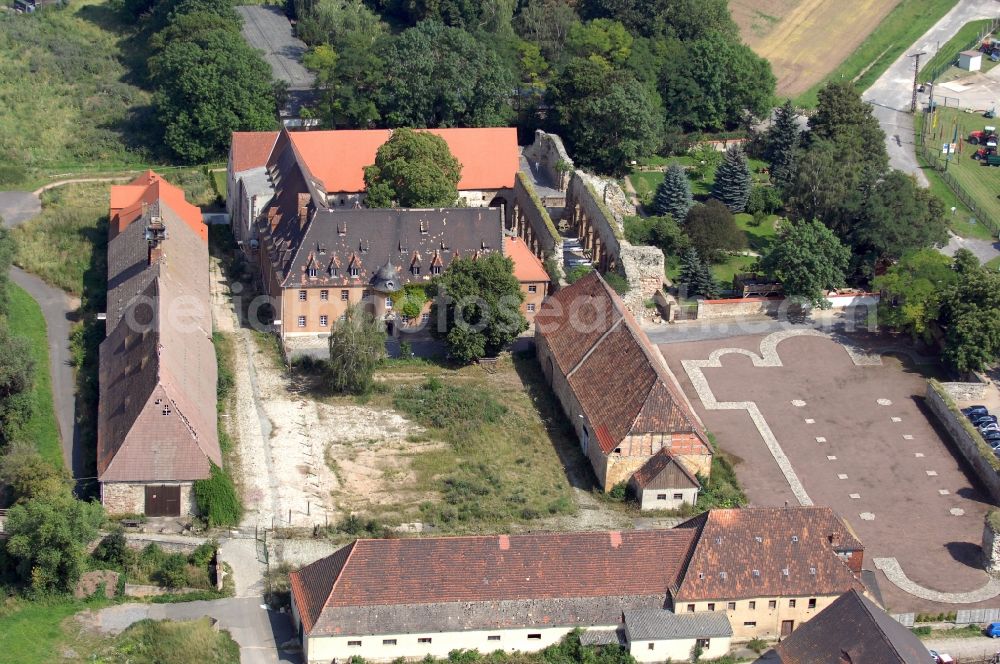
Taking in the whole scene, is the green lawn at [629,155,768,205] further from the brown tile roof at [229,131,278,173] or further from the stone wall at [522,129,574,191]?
the brown tile roof at [229,131,278,173]

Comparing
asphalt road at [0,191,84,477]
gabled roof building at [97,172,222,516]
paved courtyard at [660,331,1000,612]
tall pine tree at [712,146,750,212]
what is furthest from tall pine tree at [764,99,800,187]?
asphalt road at [0,191,84,477]

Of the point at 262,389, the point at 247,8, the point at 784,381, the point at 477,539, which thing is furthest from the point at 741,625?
the point at 247,8

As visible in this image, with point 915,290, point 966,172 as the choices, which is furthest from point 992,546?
point 966,172

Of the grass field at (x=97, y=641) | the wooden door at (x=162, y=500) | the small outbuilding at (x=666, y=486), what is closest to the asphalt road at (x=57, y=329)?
the wooden door at (x=162, y=500)

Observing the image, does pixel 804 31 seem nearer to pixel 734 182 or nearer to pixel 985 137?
pixel 985 137

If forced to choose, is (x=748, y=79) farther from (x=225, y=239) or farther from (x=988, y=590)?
(x=988, y=590)

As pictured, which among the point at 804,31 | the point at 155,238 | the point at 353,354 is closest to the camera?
the point at 353,354

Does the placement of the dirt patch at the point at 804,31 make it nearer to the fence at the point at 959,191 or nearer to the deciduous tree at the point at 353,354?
the fence at the point at 959,191
